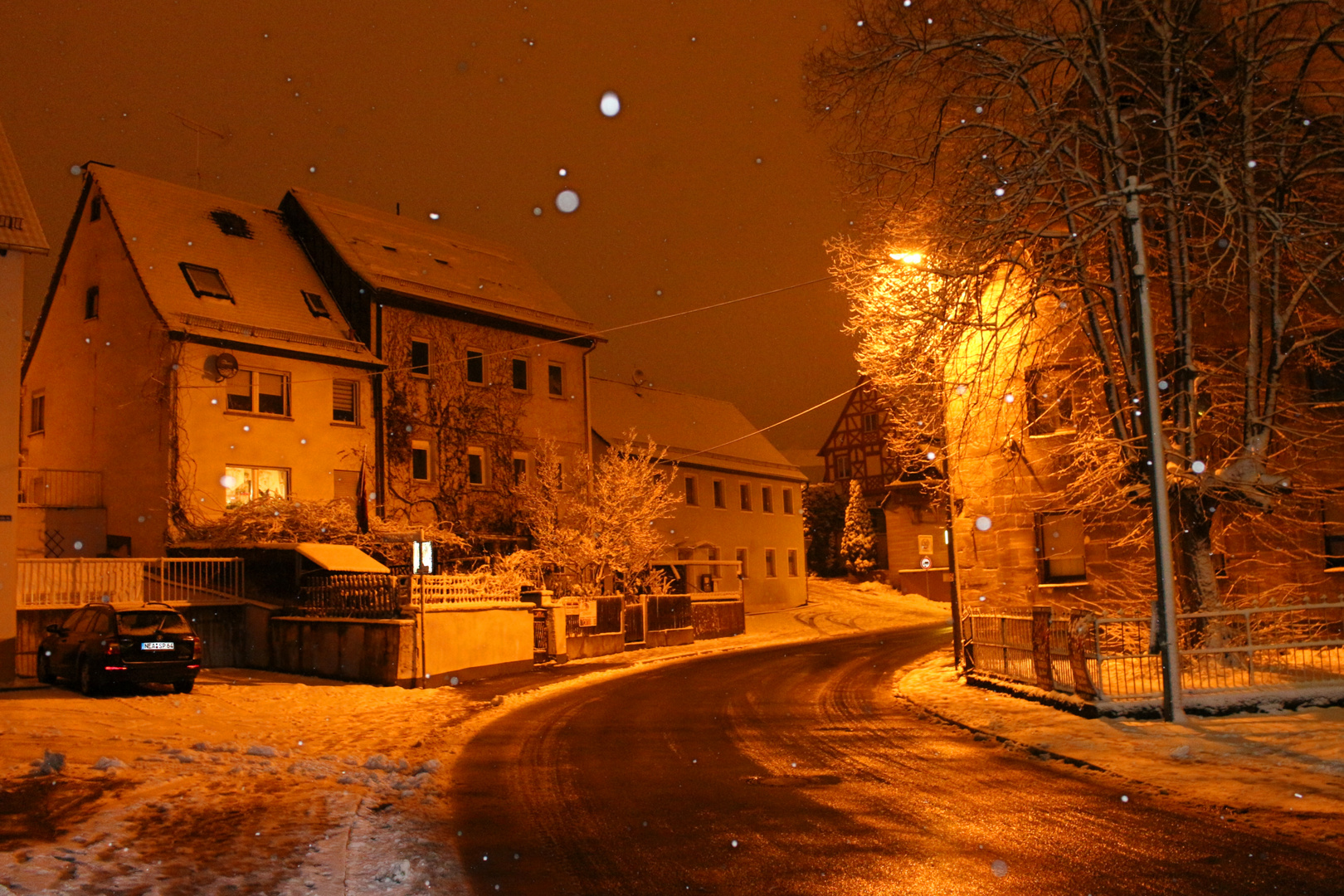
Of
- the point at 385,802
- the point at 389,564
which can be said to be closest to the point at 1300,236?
the point at 385,802

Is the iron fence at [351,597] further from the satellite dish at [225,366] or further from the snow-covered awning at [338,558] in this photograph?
the satellite dish at [225,366]

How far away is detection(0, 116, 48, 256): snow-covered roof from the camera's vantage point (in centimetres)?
1919

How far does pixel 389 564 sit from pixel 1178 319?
20.0 m

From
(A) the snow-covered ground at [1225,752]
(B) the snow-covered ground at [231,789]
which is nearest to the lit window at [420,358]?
(B) the snow-covered ground at [231,789]

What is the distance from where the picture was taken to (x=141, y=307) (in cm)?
2861

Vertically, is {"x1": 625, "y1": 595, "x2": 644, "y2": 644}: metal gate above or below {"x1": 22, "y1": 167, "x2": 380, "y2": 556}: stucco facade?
below

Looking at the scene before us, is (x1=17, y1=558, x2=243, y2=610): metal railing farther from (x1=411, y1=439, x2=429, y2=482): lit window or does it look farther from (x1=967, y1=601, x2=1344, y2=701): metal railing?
(x1=967, y1=601, x2=1344, y2=701): metal railing

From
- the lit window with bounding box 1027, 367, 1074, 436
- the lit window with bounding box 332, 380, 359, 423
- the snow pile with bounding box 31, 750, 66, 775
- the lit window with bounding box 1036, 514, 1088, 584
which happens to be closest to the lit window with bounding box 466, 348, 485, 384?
the lit window with bounding box 332, 380, 359, 423

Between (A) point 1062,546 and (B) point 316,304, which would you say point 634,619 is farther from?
(B) point 316,304

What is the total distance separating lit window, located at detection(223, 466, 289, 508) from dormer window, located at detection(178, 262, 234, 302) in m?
4.91

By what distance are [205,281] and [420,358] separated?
6603 millimetres

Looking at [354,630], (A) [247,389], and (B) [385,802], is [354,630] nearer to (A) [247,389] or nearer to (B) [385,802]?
(A) [247,389]

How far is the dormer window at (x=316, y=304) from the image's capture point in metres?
32.3

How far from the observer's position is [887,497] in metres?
51.9
